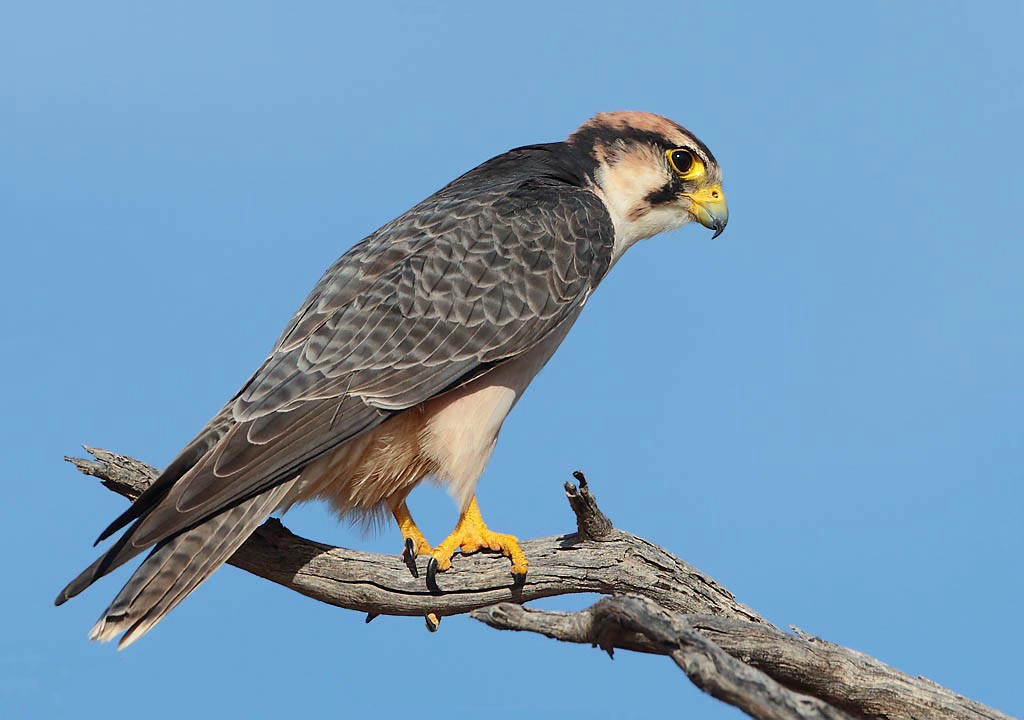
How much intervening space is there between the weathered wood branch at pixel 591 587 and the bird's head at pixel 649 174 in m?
1.78

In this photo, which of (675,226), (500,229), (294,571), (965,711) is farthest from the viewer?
(675,226)

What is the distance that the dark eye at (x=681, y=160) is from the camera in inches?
238

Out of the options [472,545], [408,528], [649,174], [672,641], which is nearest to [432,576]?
[472,545]

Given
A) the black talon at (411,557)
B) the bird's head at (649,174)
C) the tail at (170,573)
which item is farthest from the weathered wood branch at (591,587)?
the bird's head at (649,174)

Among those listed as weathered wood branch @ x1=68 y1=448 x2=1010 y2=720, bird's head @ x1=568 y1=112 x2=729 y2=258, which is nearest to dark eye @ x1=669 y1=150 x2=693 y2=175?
bird's head @ x1=568 y1=112 x2=729 y2=258

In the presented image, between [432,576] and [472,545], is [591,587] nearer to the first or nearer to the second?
[472,545]

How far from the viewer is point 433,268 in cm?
525

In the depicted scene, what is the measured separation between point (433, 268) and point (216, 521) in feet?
5.19

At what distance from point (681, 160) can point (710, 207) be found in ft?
1.05

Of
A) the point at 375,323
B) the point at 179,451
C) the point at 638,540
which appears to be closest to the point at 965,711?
the point at 638,540

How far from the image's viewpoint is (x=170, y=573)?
4398 mm

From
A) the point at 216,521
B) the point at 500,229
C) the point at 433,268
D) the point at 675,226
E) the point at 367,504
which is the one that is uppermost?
the point at 675,226

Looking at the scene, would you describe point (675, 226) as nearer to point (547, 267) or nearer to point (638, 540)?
point (547, 267)

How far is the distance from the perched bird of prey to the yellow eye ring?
0.31 feet
